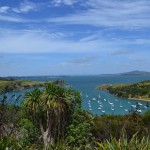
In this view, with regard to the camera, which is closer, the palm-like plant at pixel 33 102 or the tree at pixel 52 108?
the tree at pixel 52 108

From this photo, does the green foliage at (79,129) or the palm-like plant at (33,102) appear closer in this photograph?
the green foliage at (79,129)

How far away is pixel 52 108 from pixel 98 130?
16.7m

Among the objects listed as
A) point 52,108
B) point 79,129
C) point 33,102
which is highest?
point 33,102

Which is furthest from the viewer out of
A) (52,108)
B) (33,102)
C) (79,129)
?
(79,129)

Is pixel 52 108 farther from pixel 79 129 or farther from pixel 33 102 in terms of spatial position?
pixel 79 129

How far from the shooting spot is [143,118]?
5678 cm

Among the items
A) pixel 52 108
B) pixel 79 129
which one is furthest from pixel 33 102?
pixel 79 129

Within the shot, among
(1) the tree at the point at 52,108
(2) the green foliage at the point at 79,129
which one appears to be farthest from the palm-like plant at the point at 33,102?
(2) the green foliage at the point at 79,129

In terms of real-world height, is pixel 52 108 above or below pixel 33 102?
below

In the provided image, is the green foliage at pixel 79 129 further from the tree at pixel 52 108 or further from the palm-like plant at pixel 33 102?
the palm-like plant at pixel 33 102

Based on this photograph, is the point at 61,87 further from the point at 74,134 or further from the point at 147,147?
the point at 147,147

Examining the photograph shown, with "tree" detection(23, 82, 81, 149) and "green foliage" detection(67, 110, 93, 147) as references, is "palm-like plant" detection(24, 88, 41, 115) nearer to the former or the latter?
"tree" detection(23, 82, 81, 149)

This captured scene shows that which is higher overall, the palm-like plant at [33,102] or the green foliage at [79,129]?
the palm-like plant at [33,102]

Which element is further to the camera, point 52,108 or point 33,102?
point 33,102
